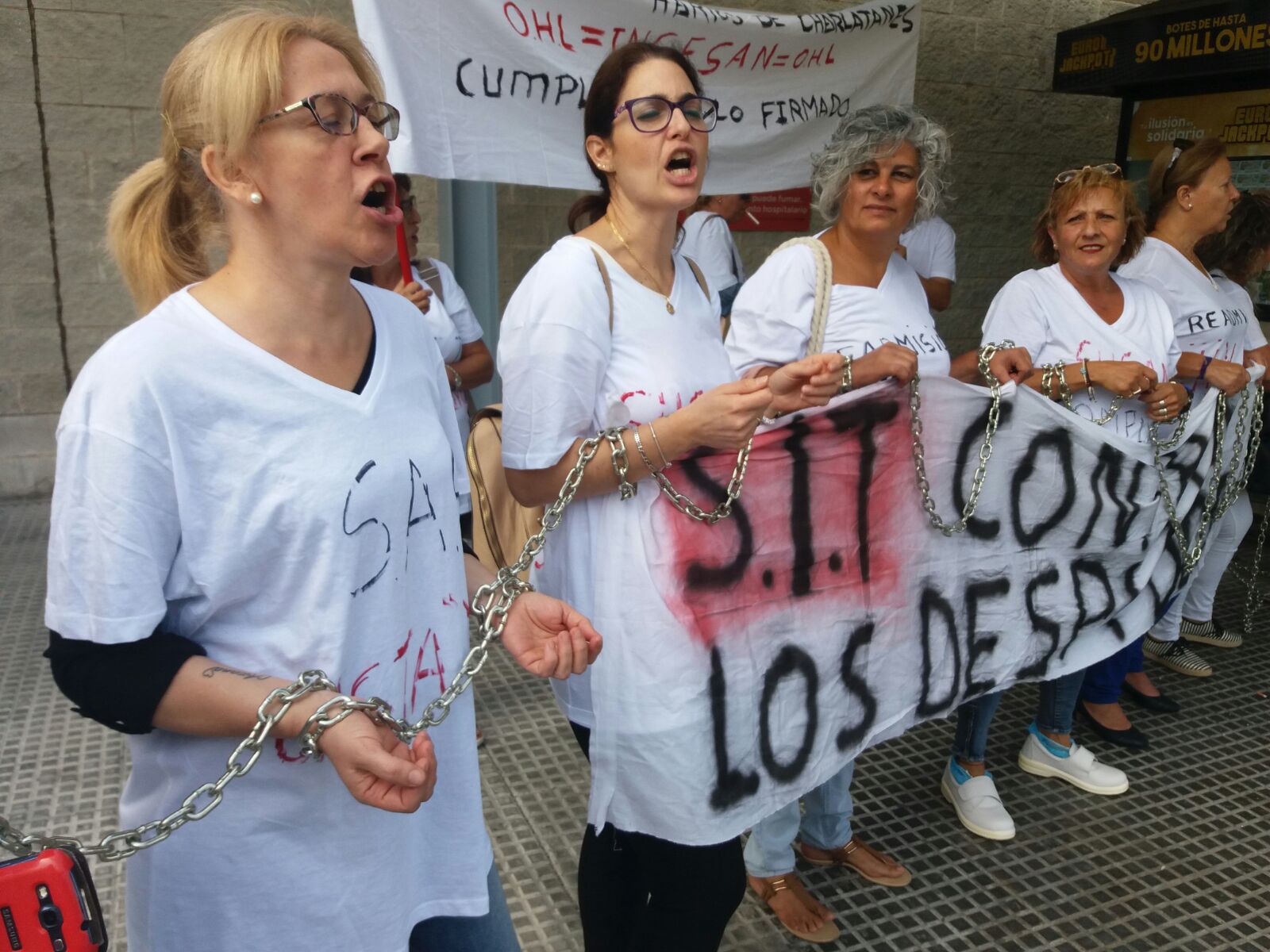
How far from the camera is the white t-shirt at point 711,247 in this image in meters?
4.91

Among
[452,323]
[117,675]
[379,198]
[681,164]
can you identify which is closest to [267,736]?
[117,675]

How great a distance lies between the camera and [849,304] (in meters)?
2.51

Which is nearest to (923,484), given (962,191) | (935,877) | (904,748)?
(935,877)

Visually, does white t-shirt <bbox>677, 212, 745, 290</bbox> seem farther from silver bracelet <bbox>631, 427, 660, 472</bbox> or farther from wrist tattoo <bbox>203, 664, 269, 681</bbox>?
wrist tattoo <bbox>203, 664, 269, 681</bbox>

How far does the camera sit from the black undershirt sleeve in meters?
1.16

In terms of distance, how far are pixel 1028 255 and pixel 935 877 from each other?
6096 mm

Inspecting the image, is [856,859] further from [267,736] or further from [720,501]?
[267,736]

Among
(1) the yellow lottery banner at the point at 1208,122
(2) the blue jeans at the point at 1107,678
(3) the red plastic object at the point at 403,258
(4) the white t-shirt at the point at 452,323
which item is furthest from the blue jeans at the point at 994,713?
(1) the yellow lottery banner at the point at 1208,122

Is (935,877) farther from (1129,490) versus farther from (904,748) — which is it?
(1129,490)

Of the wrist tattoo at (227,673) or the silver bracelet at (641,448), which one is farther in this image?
the silver bracelet at (641,448)

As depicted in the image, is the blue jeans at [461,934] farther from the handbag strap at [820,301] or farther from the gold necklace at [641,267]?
the handbag strap at [820,301]

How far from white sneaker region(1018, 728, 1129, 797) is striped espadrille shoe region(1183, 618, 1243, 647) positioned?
134 cm

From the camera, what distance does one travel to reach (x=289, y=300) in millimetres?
1310

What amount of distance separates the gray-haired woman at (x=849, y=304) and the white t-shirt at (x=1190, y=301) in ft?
4.27
